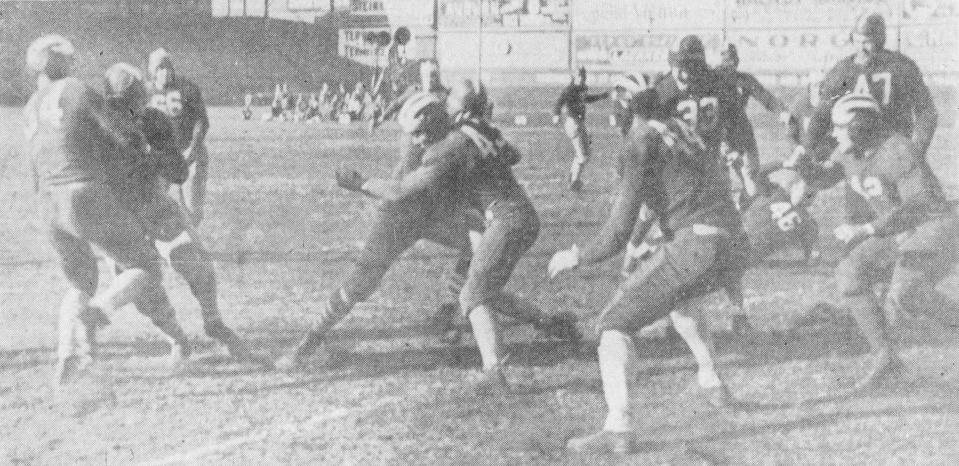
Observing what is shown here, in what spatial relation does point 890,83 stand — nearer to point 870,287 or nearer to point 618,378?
point 870,287

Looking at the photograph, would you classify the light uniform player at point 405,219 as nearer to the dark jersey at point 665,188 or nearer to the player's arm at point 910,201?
the dark jersey at point 665,188

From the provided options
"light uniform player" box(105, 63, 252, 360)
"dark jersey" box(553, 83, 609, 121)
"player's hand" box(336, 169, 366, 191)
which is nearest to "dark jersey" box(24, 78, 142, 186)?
"light uniform player" box(105, 63, 252, 360)

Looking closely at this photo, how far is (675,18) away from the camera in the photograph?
60.6 ft

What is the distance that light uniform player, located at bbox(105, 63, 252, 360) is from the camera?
6.03 m

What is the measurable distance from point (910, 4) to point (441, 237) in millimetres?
11964

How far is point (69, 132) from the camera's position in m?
5.52

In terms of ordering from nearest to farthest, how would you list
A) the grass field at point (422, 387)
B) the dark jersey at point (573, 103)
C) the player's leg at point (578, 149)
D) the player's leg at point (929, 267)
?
the grass field at point (422, 387) < the player's leg at point (929, 267) < the player's leg at point (578, 149) < the dark jersey at point (573, 103)

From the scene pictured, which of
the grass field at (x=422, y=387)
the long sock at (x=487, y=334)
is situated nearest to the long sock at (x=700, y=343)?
the grass field at (x=422, y=387)

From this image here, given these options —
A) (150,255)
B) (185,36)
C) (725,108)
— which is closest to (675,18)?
(185,36)

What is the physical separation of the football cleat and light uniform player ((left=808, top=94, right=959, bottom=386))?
4.99 feet

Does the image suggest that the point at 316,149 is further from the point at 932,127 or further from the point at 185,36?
the point at 932,127

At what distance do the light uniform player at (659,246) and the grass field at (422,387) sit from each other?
0.38m

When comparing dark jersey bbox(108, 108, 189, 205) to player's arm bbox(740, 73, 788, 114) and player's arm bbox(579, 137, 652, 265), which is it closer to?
player's arm bbox(579, 137, 652, 265)

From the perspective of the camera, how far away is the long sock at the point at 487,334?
221 inches
